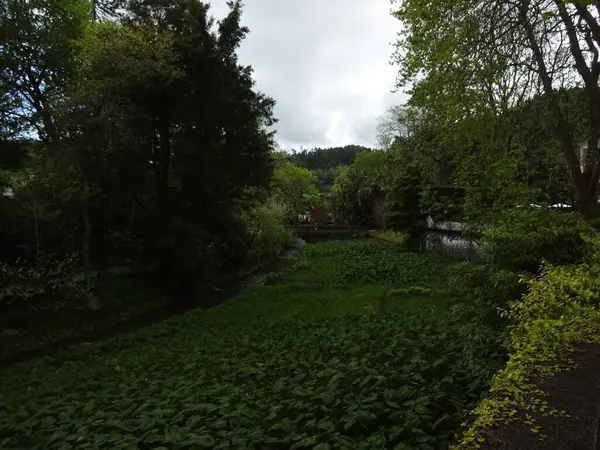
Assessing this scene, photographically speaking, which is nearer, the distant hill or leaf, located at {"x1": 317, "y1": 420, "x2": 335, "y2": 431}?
leaf, located at {"x1": 317, "y1": 420, "x2": 335, "y2": 431}

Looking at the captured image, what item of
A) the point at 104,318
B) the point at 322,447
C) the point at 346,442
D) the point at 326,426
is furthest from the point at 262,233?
the point at 322,447

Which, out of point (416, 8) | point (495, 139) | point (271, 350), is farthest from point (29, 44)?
point (495, 139)

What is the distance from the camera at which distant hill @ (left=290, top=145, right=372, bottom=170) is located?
139250 mm

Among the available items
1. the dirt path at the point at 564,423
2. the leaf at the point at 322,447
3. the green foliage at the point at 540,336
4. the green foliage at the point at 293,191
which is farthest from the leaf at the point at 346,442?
the green foliage at the point at 293,191

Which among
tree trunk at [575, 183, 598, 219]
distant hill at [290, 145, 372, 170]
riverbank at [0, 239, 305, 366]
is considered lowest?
riverbank at [0, 239, 305, 366]

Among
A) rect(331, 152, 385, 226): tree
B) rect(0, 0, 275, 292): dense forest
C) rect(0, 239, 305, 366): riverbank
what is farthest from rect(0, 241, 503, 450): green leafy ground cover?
rect(331, 152, 385, 226): tree

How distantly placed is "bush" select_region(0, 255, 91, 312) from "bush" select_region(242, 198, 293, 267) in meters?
12.3

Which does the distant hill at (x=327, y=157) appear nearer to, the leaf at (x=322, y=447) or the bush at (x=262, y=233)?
the bush at (x=262, y=233)

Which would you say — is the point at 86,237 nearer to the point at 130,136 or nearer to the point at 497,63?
the point at 130,136

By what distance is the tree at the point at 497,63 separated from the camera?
11094mm

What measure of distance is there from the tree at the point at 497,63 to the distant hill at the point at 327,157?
399ft

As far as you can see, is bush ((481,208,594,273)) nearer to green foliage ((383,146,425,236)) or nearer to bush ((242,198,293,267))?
bush ((242,198,293,267))

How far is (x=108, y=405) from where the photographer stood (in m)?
7.36

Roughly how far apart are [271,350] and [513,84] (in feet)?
33.9
